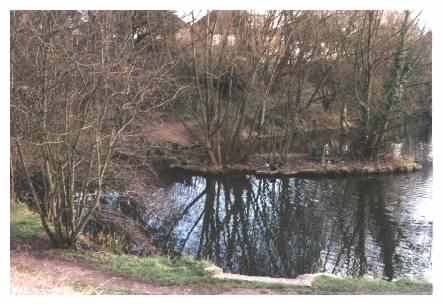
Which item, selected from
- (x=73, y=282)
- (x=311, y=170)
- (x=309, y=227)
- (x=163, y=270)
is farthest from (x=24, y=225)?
(x=311, y=170)

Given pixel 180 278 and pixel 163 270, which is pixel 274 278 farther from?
pixel 163 270

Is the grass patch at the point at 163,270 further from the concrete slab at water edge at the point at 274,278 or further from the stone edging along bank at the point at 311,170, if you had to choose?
the stone edging along bank at the point at 311,170

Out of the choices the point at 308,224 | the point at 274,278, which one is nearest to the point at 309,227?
the point at 308,224

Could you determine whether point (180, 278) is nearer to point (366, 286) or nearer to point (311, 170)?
point (366, 286)

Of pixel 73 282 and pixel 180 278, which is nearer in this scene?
pixel 73 282

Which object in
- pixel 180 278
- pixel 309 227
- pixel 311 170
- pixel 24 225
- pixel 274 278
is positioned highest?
pixel 311 170

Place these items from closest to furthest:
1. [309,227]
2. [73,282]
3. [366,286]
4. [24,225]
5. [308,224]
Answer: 1. [73,282]
2. [366,286]
3. [24,225]
4. [309,227]
5. [308,224]

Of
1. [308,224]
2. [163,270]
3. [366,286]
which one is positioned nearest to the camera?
[366,286]

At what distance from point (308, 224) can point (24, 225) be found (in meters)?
4.81

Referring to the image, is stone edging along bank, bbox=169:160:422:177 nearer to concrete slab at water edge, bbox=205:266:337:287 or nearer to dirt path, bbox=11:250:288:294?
concrete slab at water edge, bbox=205:266:337:287

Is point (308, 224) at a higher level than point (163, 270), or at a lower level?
higher

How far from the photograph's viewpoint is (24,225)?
23.2ft
